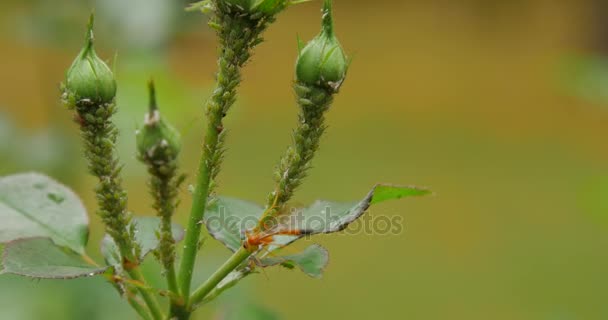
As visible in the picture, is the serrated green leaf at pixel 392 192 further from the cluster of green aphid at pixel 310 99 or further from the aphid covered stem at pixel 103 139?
the aphid covered stem at pixel 103 139

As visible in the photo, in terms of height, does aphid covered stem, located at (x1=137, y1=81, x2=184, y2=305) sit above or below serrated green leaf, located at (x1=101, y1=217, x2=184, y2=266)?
above

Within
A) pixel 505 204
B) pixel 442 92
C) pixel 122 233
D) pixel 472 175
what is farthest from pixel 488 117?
pixel 122 233

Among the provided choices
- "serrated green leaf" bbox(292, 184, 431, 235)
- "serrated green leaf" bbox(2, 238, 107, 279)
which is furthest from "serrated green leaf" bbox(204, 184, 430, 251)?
"serrated green leaf" bbox(2, 238, 107, 279)

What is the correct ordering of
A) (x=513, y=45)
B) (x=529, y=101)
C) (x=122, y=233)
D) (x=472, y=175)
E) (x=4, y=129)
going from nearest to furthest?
(x=122, y=233)
(x=4, y=129)
(x=472, y=175)
(x=529, y=101)
(x=513, y=45)

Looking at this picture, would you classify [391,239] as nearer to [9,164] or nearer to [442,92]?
[442,92]

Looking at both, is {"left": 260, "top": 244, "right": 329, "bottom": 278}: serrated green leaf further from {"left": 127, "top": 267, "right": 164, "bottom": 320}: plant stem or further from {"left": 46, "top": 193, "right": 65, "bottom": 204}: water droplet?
{"left": 46, "top": 193, "right": 65, "bottom": 204}: water droplet

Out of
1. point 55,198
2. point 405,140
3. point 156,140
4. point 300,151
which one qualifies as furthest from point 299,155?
point 405,140
